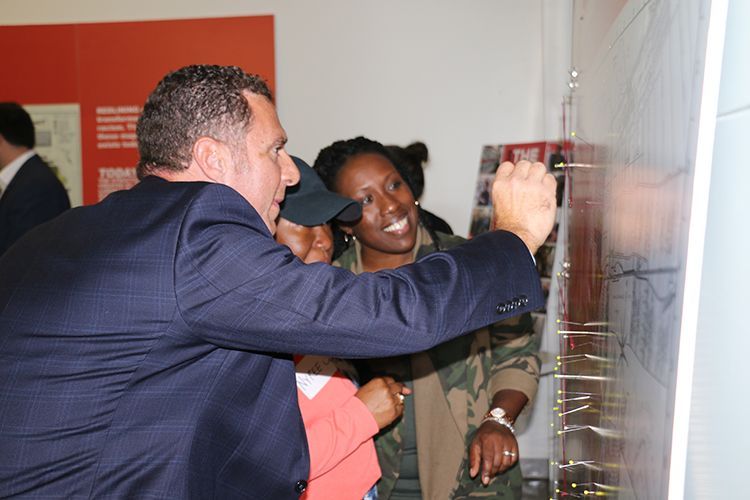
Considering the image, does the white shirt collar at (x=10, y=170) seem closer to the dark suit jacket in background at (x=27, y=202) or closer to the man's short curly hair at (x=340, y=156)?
the dark suit jacket in background at (x=27, y=202)

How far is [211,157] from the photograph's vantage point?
4.20 feet

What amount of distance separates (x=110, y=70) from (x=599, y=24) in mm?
3755

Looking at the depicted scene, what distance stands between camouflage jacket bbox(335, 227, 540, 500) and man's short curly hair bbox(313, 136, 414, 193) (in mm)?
559

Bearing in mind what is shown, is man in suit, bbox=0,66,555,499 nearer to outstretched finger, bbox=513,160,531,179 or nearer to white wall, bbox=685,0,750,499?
outstretched finger, bbox=513,160,531,179

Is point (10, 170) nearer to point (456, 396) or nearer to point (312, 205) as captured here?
point (312, 205)

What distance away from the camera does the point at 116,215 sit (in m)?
1.16

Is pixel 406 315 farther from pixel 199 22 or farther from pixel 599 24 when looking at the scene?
pixel 199 22

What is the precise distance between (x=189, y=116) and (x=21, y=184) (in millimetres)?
2806

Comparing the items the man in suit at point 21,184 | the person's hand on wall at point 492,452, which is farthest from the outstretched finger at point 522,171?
the man in suit at point 21,184

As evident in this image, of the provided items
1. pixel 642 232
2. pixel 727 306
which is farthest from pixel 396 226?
pixel 727 306

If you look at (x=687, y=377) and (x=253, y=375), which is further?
(x=253, y=375)

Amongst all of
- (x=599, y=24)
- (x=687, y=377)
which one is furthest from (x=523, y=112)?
(x=687, y=377)

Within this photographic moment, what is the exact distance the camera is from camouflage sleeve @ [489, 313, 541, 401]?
1950 millimetres

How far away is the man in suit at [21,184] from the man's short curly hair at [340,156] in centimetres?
192
